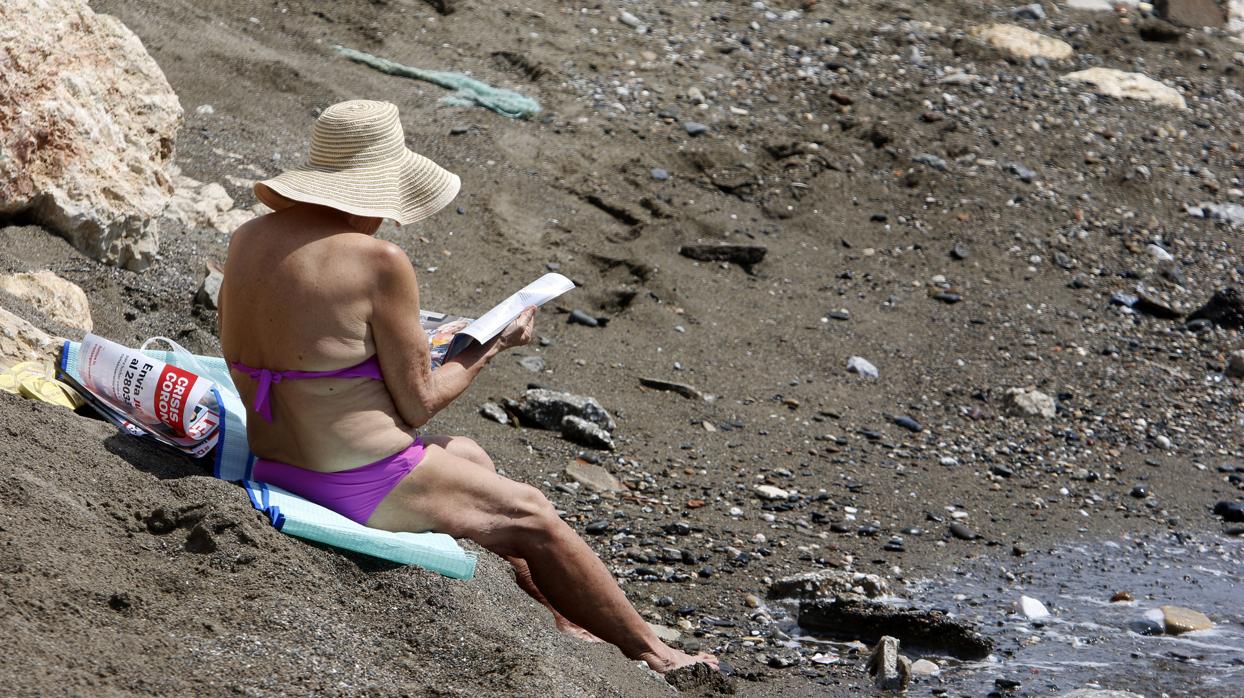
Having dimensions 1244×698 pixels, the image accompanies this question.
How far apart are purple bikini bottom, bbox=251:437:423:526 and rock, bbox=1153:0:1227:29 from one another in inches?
424

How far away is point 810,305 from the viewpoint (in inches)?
302

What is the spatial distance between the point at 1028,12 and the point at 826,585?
26.2 feet

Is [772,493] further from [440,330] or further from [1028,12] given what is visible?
[1028,12]

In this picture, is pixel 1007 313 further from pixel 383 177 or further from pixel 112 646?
pixel 112 646

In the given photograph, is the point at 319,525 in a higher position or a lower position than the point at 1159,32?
higher

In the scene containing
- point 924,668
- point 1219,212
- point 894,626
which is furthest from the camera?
point 1219,212

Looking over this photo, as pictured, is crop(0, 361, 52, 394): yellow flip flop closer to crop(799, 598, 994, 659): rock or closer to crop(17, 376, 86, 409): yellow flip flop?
crop(17, 376, 86, 409): yellow flip flop

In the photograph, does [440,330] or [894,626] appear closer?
[440,330]

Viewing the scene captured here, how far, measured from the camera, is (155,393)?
3.54m

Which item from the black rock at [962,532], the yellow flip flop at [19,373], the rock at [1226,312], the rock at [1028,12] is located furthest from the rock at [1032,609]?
the rock at [1028,12]

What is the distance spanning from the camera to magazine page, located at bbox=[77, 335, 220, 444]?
352 centimetres

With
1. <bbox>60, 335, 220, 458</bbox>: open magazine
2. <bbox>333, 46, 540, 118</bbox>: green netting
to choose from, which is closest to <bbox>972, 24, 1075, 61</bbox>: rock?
<bbox>333, 46, 540, 118</bbox>: green netting

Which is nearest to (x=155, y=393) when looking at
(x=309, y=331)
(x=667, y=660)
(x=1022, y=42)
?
(x=309, y=331)

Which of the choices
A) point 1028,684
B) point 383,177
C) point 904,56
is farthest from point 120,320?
point 904,56
